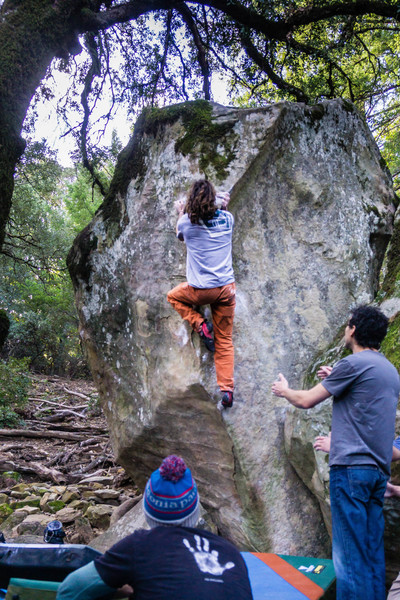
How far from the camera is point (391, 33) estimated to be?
10.2m

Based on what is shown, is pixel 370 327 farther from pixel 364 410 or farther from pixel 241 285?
pixel 241 285

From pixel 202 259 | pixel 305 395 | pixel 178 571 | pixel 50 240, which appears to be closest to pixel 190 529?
pixel 178 571

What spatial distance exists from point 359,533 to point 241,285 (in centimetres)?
271

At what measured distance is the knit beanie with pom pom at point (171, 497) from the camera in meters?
1.97

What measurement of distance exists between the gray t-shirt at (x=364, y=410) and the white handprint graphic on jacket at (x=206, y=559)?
1187 mm

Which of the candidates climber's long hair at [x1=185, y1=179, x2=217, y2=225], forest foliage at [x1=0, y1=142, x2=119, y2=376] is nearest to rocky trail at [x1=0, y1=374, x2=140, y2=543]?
climber's long hair at [x1=185, y1=179, x2=217, y2=225]

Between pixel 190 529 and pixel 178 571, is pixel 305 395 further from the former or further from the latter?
pixel 178 571

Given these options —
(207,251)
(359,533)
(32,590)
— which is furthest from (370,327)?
(32,590)

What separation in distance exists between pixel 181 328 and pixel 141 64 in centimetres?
669

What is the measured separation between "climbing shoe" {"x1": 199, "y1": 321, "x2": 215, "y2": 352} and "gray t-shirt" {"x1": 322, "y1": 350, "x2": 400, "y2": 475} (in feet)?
5.62

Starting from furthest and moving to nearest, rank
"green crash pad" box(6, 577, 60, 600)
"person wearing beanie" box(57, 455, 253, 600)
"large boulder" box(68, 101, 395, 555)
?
"large boulder" box(68, 101, 395, 555) < "green crash pad" box(6, 577, 60, 600) < "person wearing beanie" box(57, 455, 253, 600)

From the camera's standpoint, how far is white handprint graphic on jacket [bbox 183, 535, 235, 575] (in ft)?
5.89

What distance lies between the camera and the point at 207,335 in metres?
4.43

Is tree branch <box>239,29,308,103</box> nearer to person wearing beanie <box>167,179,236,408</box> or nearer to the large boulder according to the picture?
the large boulder
